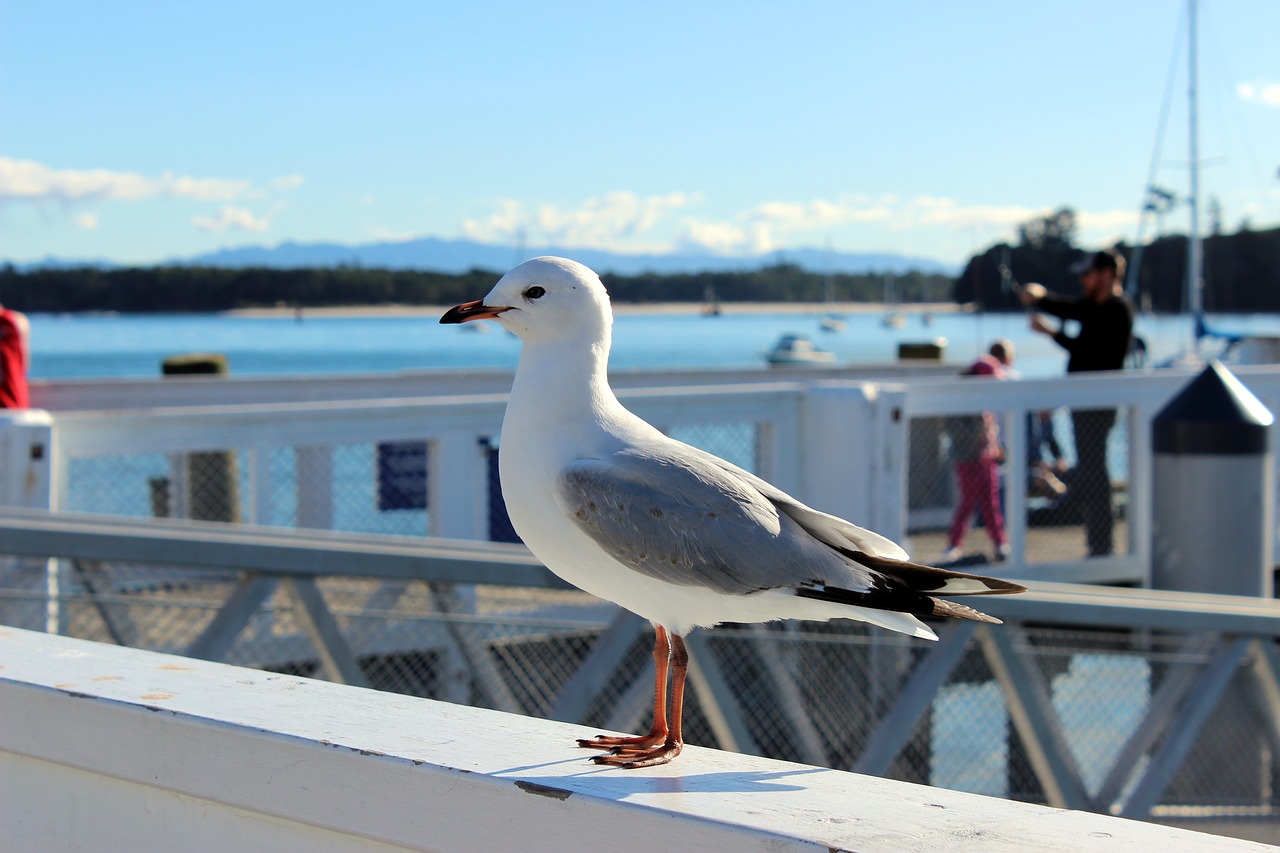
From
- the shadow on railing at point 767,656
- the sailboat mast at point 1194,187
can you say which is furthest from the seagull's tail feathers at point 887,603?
the sailboat mast at point 1194,187

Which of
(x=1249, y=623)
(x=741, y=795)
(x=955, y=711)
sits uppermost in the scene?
(x=741, y=795)

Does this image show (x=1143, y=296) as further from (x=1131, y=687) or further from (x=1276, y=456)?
(x=1131, y=687)

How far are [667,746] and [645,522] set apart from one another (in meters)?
0.32

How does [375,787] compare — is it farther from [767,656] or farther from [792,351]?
[792,351]

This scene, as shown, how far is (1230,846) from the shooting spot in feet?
4.36

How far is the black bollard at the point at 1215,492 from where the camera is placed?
17.9 ft

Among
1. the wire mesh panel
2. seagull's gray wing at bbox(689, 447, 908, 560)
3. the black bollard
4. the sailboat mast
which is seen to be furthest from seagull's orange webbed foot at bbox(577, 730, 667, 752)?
the sailboat mast

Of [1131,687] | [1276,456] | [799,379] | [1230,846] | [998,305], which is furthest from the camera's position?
[998,305]

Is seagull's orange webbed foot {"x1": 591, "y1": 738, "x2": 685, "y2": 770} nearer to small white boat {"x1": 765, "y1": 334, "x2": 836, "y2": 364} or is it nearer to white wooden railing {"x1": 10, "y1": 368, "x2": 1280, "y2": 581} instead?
white wooden railing {"x1": 10, "y1": 368, "x2": 1280, "y2": 581}

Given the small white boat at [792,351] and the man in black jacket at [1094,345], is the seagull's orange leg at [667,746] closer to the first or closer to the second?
the man in black jacket at [1094,345]

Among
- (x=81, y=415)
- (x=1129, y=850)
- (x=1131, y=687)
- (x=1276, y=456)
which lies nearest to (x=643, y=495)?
(x=1129, y=850)

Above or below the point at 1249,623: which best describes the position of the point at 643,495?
above

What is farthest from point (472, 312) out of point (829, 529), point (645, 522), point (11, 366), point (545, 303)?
point (11, 366)

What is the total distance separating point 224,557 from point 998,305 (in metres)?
41.3
